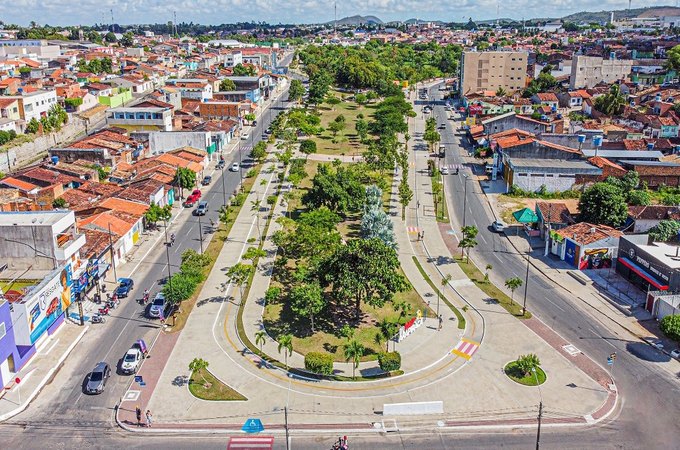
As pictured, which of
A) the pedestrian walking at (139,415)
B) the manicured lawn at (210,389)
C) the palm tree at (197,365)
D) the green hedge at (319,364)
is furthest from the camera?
the green hedge at (319,364)

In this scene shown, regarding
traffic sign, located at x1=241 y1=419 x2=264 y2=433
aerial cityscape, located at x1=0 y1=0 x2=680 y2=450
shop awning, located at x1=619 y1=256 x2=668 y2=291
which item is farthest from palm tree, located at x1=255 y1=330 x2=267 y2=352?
shop awning, located at x1=619 y1=256 x2=668 y2=291

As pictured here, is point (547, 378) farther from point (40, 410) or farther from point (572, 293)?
point (40, 410)

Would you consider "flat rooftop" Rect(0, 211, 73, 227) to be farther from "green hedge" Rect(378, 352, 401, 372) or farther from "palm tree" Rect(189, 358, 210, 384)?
"green hedge" Rect(378, 352, 401, 372)

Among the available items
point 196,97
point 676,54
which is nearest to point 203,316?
point 196,97

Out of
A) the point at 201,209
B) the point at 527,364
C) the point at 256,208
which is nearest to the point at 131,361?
the point at 527,364

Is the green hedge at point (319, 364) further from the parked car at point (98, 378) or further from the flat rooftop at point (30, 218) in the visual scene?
the flat rooftop at point (30, 218)

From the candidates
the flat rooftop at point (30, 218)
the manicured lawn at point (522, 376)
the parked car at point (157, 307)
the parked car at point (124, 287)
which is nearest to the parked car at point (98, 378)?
the parked car at point (157, 307)

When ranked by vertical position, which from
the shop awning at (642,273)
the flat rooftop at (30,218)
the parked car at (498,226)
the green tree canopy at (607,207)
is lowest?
the parked car at (498,226)
